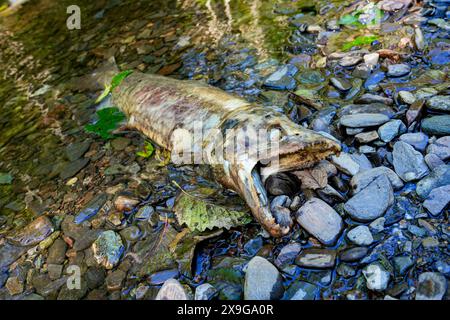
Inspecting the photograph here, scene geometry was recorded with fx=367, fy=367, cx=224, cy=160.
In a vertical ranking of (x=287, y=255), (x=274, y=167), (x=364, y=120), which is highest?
(x=274, y=167)

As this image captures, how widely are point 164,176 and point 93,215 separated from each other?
83 cm

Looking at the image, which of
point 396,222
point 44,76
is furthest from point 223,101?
point 44,76

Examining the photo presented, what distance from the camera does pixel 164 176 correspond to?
399cm

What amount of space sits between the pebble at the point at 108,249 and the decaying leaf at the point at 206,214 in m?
0.60

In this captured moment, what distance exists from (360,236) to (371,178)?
22.4 inches

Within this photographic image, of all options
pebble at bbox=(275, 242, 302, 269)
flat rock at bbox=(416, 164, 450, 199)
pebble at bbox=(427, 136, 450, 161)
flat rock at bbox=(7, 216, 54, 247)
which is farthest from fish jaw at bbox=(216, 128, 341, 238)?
flat rock at bbox=(7, 216, 54, 247)

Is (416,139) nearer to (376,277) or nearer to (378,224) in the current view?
(378,224)

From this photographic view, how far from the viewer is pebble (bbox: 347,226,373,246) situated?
8.91ft

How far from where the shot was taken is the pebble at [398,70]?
4227 mm

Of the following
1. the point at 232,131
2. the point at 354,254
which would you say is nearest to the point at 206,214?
the point at 232,131

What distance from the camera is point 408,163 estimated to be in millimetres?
3127

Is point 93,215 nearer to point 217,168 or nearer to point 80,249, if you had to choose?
point 80,249

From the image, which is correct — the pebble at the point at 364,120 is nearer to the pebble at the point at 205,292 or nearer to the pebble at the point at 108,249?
A: the pebble at the point at 205,292
